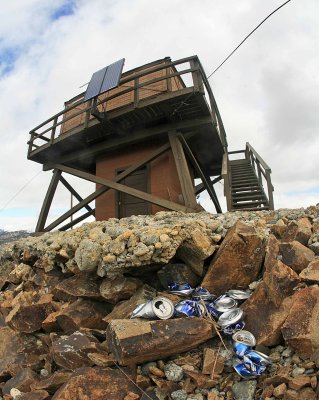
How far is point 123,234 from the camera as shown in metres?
5.22

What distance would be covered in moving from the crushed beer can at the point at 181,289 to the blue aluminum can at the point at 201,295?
8 cm

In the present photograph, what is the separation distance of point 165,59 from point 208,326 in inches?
382

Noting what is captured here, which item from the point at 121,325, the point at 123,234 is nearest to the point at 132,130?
the point at 123,234

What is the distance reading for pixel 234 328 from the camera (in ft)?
12.9

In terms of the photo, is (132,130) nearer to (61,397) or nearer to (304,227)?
(304,227)

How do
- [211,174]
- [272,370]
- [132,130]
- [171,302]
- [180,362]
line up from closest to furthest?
1. [272,370]
2. [180,362]
3. [171,302]
4. [132,130]
5. [211,174]

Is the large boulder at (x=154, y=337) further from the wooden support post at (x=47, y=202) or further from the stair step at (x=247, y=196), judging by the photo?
the wooden support post at (x=47, y=202)

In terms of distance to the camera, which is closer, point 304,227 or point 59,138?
point 304,227

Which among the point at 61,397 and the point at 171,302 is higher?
the point at 171,302

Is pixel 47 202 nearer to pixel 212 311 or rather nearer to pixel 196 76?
pixel 196 76

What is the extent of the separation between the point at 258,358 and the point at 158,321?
125 cm

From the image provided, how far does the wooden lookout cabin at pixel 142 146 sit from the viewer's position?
31.1 ft

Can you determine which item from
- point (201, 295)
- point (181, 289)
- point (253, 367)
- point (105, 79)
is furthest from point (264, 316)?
point (105, 79)

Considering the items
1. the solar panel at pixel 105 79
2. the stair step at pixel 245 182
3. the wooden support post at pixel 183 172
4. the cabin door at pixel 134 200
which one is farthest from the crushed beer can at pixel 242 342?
the stair step at pixel 245 182
